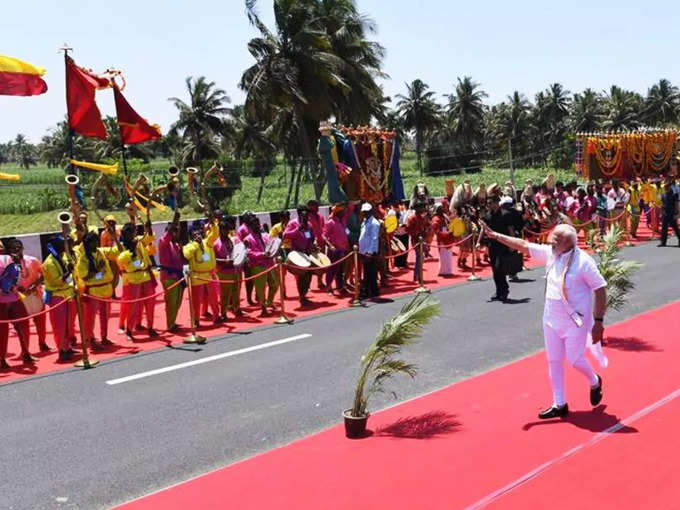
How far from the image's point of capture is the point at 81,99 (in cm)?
1144

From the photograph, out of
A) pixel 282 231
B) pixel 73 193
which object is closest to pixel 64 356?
pixel 73 193

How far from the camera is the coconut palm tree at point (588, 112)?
79062mm

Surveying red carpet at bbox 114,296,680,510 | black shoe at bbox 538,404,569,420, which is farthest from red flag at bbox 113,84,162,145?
black shoe at bbox 538,404,569,420

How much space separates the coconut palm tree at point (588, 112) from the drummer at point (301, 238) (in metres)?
72.8

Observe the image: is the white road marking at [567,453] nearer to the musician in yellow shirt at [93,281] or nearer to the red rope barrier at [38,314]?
the red rope barrier at [38,314]

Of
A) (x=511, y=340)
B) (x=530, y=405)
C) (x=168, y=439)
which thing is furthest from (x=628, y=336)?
(x=168, y=439)

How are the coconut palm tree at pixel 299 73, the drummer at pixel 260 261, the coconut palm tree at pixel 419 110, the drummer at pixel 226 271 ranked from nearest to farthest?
the drummer at pixel 226 271
the drummer at pixel 260 261
the coconut palm tree at pixel 299 73
the coconut palm tree at pixel 419 110

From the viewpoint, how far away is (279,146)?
3591 cm

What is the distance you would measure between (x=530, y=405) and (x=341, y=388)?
2.18 meters

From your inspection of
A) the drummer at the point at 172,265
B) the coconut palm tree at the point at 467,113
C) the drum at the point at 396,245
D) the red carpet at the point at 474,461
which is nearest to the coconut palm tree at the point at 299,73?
the drum at the point at 396,245

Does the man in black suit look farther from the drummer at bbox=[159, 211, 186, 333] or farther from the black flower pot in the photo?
the black flower pot

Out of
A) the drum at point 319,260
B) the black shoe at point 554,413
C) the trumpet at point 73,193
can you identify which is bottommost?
the black shoe at point 554,413

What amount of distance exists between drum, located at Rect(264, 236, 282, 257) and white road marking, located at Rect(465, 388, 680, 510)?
7248mm

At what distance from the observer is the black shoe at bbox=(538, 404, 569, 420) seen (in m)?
6.43
